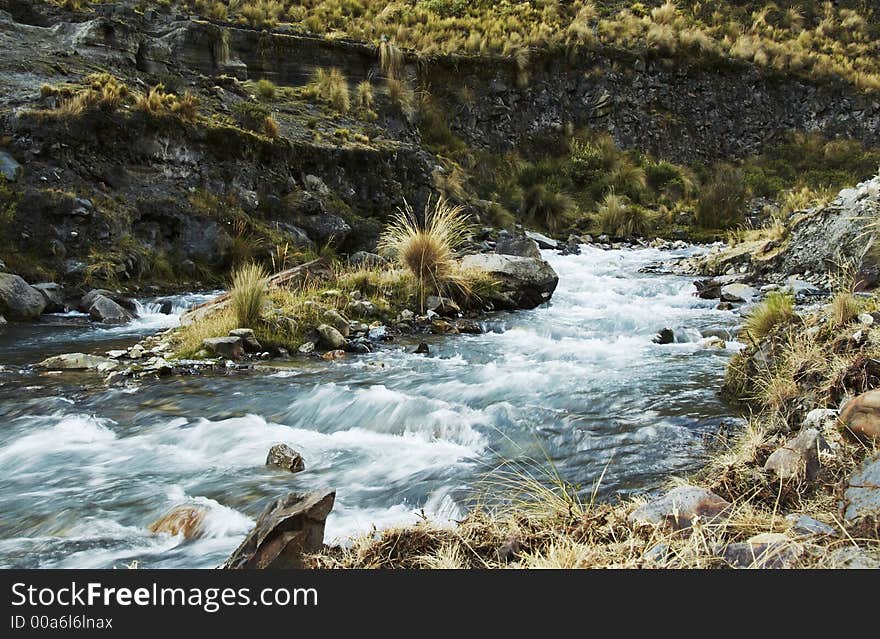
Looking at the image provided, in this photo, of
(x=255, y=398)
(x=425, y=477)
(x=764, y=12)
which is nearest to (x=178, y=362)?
(x=255, y=398)

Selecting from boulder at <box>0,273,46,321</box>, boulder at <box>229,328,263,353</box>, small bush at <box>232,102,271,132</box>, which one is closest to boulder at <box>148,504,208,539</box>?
boulder at <box>229,328,263,353</box>

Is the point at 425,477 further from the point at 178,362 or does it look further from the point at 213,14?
the point at 213,14

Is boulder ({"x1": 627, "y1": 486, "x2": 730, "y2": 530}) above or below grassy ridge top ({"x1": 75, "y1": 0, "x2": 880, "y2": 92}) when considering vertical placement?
below

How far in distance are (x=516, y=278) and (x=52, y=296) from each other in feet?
22.0

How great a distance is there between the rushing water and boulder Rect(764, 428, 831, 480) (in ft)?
2.89

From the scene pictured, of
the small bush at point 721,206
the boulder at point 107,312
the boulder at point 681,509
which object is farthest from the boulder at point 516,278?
the small bush at point 721,206

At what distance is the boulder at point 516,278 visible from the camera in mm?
10023

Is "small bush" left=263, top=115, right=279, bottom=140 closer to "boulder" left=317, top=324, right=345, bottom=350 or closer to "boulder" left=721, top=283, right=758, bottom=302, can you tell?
"boulder" left=317, top=324, right=345, bottom=350

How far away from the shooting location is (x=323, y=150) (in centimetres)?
1372

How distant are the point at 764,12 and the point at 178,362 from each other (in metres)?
32.4

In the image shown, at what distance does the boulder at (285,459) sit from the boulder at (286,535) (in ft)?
4.49

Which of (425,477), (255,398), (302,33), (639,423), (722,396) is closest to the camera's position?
(425,477)

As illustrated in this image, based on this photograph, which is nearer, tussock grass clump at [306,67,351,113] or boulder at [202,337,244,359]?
boulder at [202,337,244,359]

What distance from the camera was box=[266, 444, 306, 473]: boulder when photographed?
4163 millimetres
